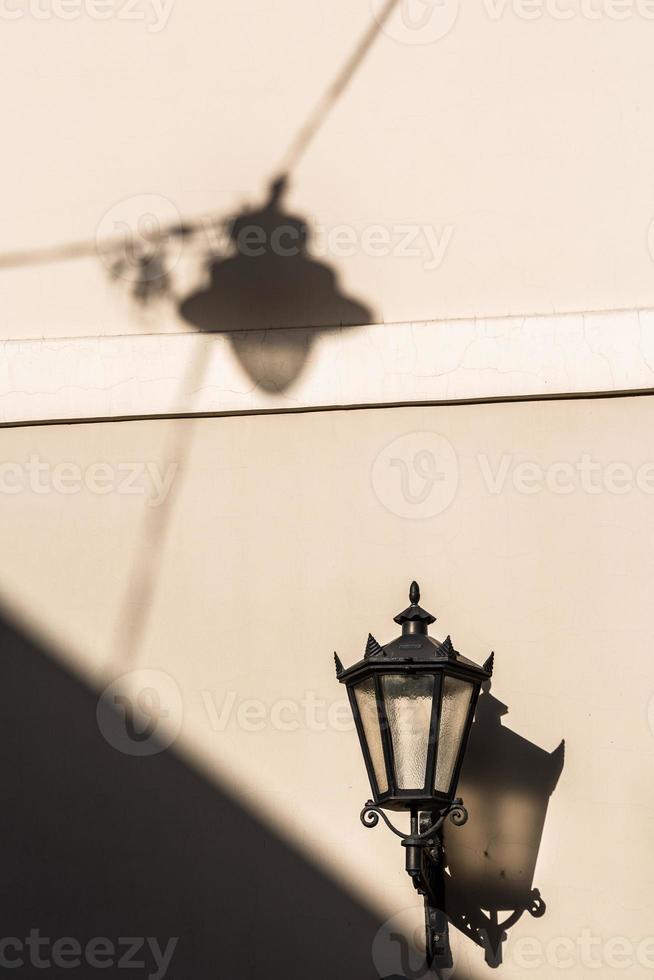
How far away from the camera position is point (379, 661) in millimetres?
4371

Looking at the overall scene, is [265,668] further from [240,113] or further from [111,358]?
[240,113]

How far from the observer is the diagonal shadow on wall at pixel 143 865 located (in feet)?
15.7

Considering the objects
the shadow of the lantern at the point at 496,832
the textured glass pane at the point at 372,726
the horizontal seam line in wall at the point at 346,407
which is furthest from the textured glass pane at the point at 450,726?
the horizontal seam line in wall at the point at 346,407

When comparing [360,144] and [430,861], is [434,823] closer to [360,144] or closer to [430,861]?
[430,861]

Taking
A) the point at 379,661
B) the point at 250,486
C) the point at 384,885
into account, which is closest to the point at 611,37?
the point at 250,486

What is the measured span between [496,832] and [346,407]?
154 centimetres

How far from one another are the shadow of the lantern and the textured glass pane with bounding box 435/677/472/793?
1.40 feet

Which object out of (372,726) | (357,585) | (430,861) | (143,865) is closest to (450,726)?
(372,726)

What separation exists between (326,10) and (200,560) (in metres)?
2.12

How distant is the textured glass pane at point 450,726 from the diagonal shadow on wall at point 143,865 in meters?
0.67

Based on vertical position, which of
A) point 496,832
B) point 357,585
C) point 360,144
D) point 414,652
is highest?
point 360,144

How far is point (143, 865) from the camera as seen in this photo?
16.1 ft

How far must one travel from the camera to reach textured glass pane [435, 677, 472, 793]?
14.4 feet

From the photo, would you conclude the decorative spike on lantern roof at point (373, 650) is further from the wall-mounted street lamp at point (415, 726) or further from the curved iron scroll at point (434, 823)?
the curved iron scroll at point (434, 823)
